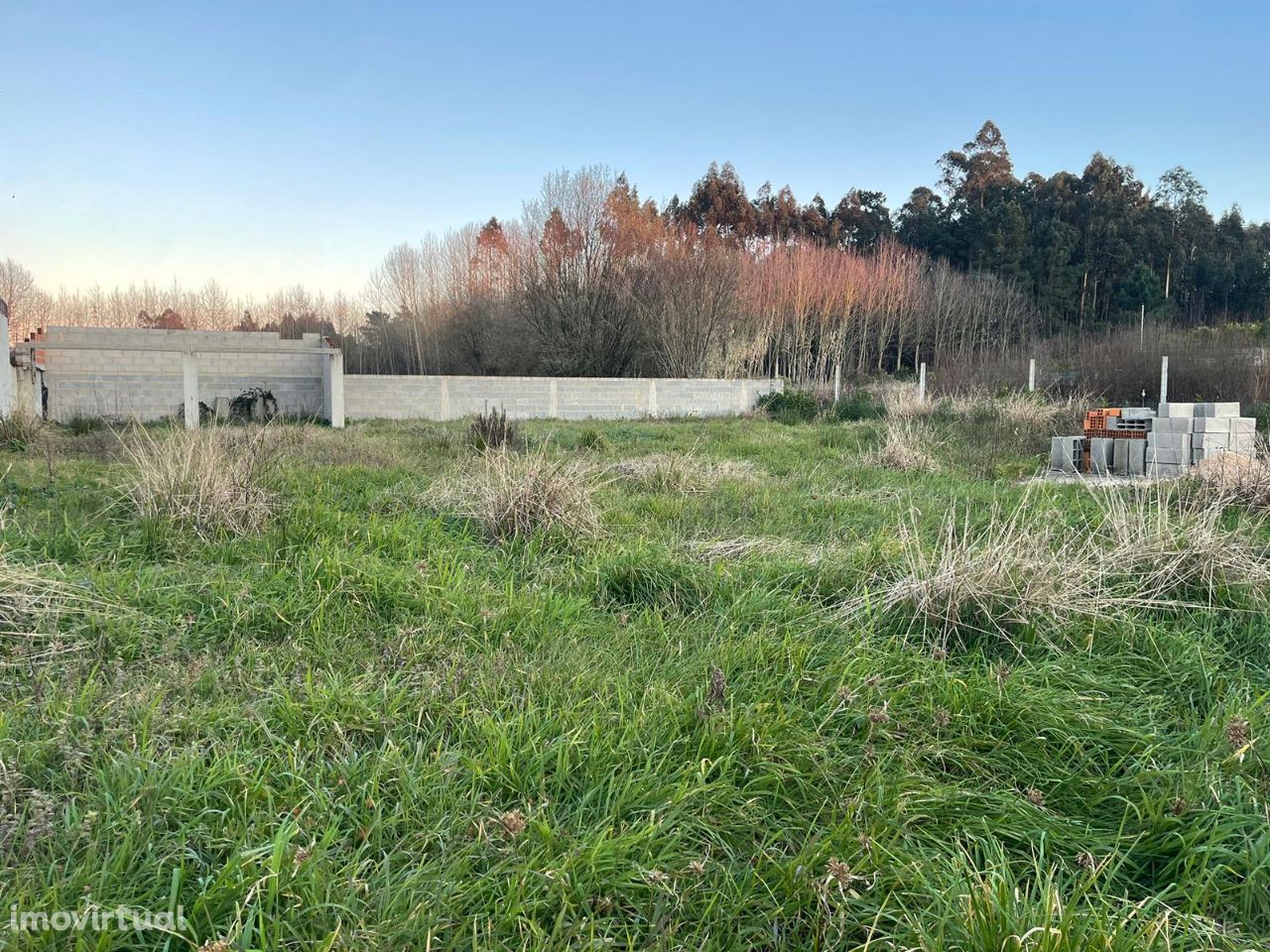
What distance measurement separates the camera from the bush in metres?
17.7

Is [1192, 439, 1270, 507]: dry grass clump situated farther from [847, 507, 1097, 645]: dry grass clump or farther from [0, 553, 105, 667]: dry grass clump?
[0, 553, 105, 667]: dry grass clump

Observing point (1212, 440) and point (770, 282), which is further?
point (770, 282)

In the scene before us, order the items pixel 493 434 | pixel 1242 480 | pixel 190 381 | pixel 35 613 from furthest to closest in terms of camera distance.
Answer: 1. pixel 190 381
2. pixel 493 434
3. pixel 1242 480
4. pixel 35 613

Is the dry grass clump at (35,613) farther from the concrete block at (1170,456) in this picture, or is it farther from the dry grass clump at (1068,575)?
the concrete block at (1170,456)

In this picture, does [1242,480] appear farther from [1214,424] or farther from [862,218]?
[862,218]

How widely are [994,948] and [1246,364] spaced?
58.9 ft

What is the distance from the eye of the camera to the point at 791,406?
18.5m

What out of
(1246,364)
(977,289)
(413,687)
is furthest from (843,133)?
(413,687)

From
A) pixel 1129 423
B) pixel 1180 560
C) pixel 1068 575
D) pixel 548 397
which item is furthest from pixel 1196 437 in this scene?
pixel 548 397

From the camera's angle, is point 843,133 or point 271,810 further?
point 843,133

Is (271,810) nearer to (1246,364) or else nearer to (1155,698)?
(1155,698)

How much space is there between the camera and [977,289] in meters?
33.1

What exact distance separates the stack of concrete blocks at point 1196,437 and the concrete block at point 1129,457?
0.07m

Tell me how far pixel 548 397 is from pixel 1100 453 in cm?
1333
